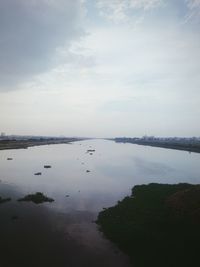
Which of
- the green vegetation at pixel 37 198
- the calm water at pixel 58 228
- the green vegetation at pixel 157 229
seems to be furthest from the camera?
the green vegetation at pixel 37 198

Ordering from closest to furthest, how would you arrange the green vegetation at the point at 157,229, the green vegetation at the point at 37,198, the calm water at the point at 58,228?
the green vegetation at the point at 157,229, the calm water at the point at 58,228, the green vegetation at the point at 37,198

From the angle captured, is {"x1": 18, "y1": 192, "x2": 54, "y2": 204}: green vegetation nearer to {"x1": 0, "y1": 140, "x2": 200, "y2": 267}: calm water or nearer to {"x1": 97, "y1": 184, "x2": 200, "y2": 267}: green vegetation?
{"x1": 0, "y1": 140, "x2": 200, "y2": 267}: calm water

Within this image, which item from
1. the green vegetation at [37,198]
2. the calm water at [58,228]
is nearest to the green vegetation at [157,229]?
the calm water at [58,228]

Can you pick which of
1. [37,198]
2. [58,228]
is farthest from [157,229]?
[37,198]

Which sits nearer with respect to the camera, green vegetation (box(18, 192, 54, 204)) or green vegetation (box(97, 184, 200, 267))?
green vegetation (box(97, 184, 200, 267))

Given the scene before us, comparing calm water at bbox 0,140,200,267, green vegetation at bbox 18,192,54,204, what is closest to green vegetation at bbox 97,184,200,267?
calm water at bbox 0,140,200,267

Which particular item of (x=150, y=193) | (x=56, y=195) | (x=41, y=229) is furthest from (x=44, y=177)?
(x=41, y=229)

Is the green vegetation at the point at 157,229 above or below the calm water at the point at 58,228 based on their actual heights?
above

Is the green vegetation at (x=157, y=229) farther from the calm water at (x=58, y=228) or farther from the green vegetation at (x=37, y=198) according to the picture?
the green vegetation at (x=37, y=198)

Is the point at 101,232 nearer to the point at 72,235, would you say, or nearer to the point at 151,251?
the point at 72,235
